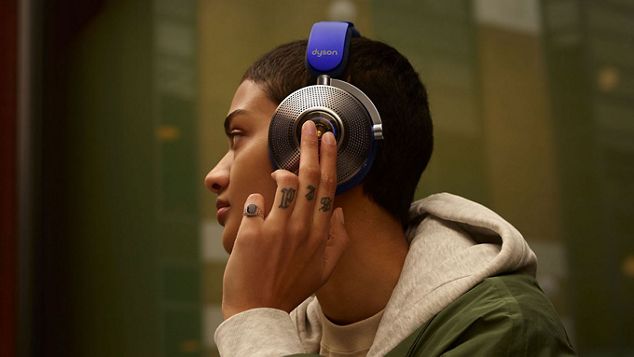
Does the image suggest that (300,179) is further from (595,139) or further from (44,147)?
(44,147)

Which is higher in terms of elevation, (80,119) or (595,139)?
(595,139)

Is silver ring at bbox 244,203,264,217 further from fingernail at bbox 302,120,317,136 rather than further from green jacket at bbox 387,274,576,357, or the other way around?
green jacket at bbox 387,274,576,357

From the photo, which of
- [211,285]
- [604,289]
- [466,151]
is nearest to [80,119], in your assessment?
[211,285]

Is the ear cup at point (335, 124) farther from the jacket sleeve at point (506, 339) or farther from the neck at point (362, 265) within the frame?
the jacket sleeve at point (506, 339)

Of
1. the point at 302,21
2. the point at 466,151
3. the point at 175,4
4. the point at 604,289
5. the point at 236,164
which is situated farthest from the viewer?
the point at 175,4

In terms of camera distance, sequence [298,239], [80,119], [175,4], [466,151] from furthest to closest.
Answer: [80,119], [175,4], [466,151], [298,239]

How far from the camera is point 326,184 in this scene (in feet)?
3.70

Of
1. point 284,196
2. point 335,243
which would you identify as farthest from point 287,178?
point 335,243

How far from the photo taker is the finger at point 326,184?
44.0 inches

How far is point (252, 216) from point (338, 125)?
0.59ft

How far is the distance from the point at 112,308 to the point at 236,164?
148 cm

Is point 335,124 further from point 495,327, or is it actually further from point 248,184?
point 495,327

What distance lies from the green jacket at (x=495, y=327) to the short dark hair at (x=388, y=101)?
0.26m

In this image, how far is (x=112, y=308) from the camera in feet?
8.49
